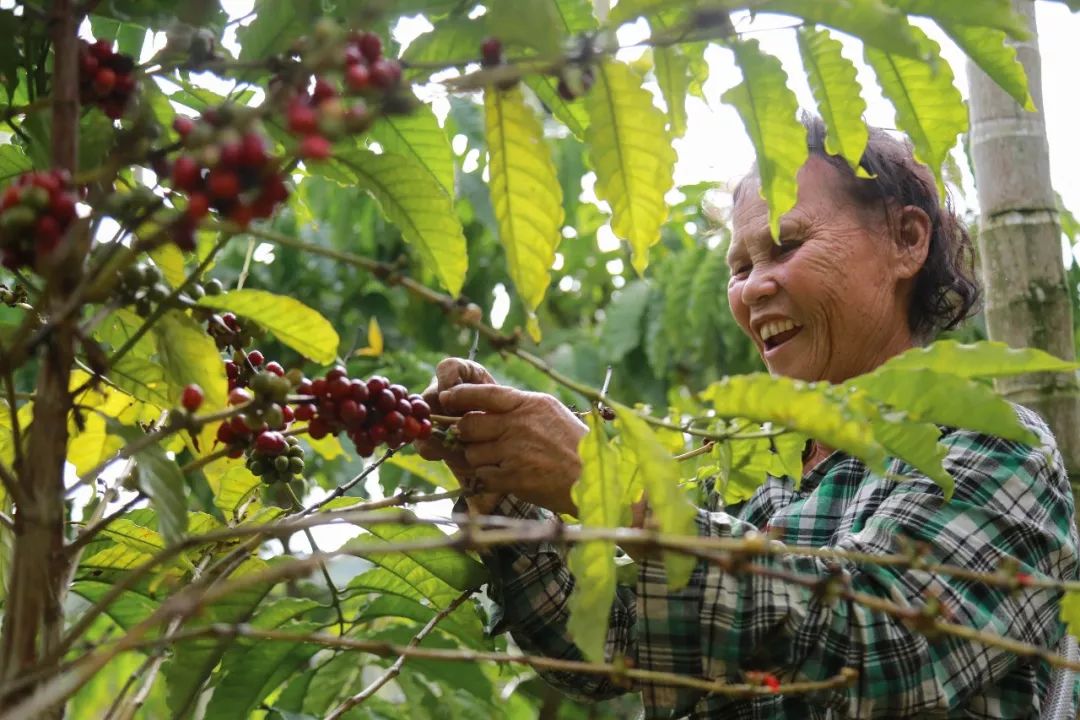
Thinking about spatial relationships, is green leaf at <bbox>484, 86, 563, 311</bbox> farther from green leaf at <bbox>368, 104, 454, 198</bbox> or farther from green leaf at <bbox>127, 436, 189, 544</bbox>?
green leaf at <bbox>127, 436, 189, 544</bbox>

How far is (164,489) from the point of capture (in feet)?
2.84

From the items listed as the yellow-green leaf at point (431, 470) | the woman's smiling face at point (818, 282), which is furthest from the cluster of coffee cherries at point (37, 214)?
the woman's smiling face at point (818, 282)

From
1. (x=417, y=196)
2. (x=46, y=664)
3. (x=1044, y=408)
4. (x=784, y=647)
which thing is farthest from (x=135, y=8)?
(x=1044, y=408)

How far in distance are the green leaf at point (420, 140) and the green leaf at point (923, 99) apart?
38 cm

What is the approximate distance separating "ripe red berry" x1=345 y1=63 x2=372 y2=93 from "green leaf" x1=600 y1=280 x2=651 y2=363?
12.2 feet

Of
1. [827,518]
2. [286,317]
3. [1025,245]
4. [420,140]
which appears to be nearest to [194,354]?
[286,317]

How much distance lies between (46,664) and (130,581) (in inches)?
3.1

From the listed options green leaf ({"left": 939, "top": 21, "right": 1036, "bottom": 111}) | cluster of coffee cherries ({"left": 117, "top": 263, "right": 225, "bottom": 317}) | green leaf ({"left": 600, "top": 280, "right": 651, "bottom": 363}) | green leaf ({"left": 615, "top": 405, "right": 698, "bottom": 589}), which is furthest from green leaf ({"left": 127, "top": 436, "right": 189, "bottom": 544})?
green leaf ({"left": 600, "top": 280, "right": 651, "bottom": 363})

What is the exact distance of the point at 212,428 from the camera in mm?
1059

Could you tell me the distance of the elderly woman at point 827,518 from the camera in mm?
1311

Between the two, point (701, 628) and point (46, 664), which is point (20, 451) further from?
point (701, 628)

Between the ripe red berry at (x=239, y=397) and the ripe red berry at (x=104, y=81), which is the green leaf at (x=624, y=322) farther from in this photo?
the ripe red berry at (x=104, y=81)

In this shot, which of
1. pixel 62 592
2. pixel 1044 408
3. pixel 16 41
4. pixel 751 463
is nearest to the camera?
pixel 62 592

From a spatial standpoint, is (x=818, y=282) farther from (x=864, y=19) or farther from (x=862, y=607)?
(x=864, y=19)
